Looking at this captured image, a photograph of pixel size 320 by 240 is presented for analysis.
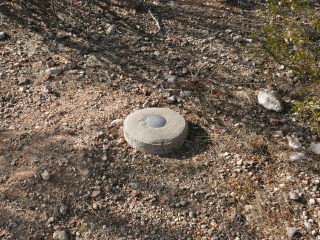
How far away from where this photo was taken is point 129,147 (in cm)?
411

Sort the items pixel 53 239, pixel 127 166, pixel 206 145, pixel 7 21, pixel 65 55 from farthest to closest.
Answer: pixel 7 21 < pixel 65 55 < pixel 206 145 < pixel 127 166 < pixel 53 239

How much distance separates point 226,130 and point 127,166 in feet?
3.97

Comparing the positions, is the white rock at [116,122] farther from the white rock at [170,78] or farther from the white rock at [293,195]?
the white rock at [293,195]

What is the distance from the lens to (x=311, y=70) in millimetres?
4211

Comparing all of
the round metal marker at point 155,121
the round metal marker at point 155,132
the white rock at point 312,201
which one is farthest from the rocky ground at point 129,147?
the round metal marker at point 155,121

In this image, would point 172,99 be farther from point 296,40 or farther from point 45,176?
point 45,176

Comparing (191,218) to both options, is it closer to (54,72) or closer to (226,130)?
(226,130)

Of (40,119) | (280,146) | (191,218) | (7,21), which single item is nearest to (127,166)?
(191,218)

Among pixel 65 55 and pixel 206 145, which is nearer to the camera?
pixel 206 145

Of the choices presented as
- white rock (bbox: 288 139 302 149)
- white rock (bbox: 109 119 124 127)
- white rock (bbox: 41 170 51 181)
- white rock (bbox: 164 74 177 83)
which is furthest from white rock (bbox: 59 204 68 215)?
white rock (bbox: 288 139 302 149)

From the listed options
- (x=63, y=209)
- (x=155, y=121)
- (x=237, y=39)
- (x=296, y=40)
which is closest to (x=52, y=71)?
(x=155, y=121)

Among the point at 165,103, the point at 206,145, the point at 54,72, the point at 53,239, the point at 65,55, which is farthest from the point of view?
the point at 65,55

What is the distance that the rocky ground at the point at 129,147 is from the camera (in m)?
3.47

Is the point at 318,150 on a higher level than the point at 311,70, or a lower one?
lower
